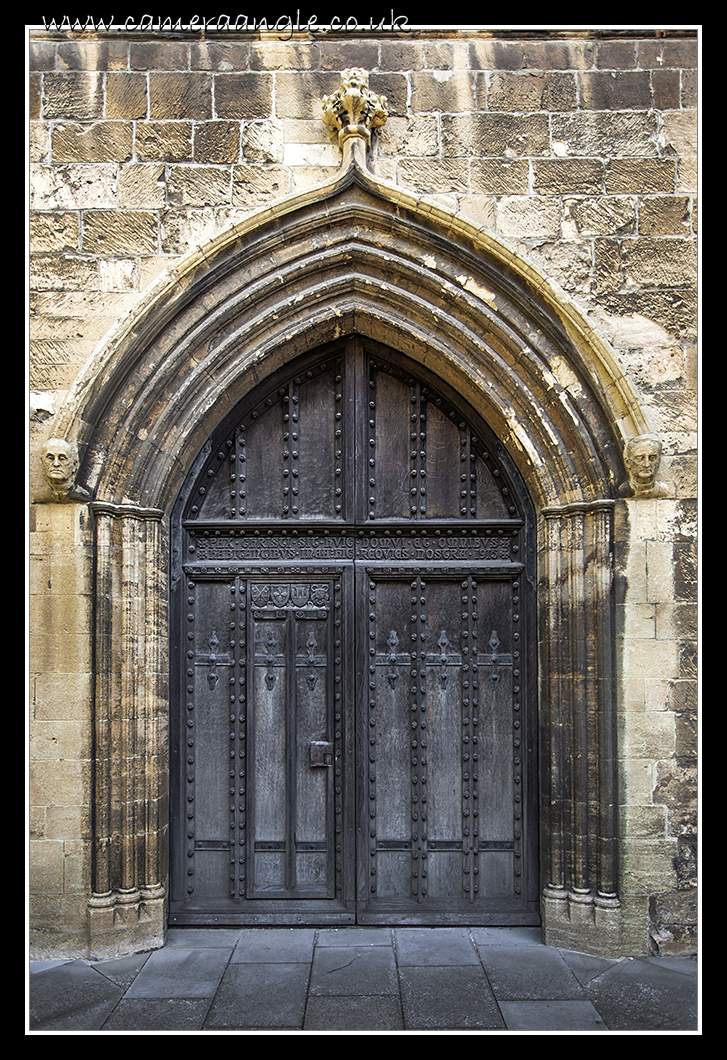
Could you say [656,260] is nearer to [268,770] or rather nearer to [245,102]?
[245,102]

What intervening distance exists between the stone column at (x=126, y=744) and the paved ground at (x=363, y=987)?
0.75ft

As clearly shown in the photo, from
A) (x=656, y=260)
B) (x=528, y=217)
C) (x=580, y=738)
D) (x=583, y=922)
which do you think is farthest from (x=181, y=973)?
(x=656, y=260)

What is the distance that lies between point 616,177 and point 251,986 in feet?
15.1

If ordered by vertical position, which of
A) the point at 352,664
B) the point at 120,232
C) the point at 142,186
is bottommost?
the point at 352,664

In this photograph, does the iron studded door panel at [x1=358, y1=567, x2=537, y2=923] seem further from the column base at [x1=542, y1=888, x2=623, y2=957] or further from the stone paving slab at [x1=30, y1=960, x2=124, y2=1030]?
the stone paving slab at [x1=30, y1=960, x2=124, y2=1030]

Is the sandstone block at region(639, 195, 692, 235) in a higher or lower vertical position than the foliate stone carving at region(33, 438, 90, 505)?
higher

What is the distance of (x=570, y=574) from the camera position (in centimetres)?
405

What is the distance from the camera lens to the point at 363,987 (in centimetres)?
355

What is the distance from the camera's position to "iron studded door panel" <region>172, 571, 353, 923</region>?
4.24 metres

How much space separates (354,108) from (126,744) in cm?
361

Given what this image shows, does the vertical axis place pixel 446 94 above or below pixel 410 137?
above

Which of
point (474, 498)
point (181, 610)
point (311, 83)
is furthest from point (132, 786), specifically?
point (311, 83)

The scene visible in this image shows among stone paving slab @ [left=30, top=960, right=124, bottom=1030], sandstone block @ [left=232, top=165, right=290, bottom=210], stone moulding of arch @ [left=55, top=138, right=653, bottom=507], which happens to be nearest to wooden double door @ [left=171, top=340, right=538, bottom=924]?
stone moulding of arch @ [left=55, top=138, right=653, bottom=507]

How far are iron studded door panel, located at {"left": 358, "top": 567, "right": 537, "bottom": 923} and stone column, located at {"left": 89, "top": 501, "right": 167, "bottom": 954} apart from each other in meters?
1.17
